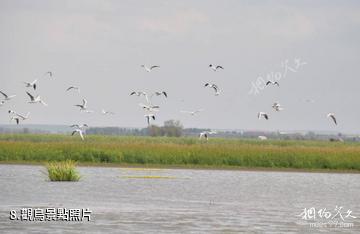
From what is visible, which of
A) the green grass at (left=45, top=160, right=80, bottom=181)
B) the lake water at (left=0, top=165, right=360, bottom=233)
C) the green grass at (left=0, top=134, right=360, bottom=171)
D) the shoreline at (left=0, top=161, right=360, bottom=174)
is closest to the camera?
the lake water at (left=0, top=165, right=360, bottom=233)

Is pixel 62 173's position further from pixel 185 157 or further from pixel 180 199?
pixel 185 157

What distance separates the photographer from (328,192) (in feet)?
144

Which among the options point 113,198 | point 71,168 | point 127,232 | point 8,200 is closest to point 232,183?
point 71,168

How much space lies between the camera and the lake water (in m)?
29.0

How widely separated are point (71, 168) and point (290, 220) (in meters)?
13.4

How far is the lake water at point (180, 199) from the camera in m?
29.0

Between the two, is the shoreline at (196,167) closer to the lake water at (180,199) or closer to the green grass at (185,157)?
the green grass at (185,157)

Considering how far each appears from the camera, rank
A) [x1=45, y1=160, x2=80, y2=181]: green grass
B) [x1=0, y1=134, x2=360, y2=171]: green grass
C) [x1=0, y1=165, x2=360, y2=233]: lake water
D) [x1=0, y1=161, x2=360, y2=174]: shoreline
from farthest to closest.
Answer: [x1=0, y1=134, x2=360, y2=171]: green grass → [x1=0, y1=161, x2=360, y2=174]: shoreline → [x1=45, y1=160, x2=80, y2=181]: green grass → [x1=0, y1=165, x2=360, y2=233]: lake water

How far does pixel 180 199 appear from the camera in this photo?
37781 millimetres

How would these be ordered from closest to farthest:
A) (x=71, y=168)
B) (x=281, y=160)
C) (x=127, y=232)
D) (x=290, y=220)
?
(x=127, y=232) < (x=290, y=220) < (x=71, y=168) < (x=281, y=160)

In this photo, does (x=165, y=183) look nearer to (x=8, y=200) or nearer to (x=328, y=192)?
(x=328, y=192)

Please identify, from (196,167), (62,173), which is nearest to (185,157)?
(196,167)

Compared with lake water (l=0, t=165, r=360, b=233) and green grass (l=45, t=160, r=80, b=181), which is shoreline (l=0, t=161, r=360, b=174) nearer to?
lake water (l=0, t=165, r=360, b=233)

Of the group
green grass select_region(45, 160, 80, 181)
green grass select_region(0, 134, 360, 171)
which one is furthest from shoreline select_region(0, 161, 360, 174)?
green grass select_region(45, 160, 80, 181)
